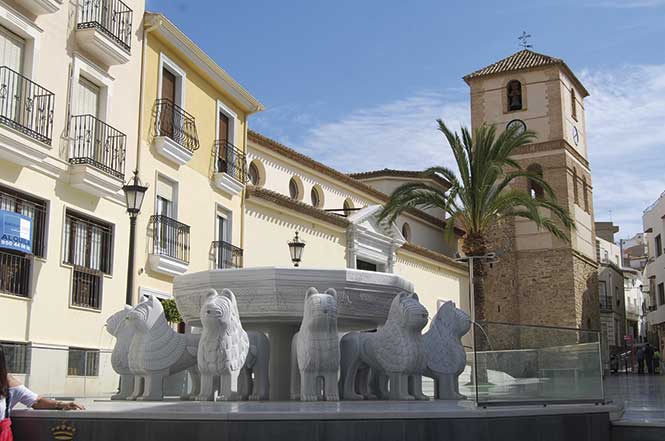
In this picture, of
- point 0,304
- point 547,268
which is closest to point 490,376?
point 0,304

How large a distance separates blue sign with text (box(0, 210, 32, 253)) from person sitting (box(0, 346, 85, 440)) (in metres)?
7.95

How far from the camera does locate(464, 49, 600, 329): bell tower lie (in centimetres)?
4144

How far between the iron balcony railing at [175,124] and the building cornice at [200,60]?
1.55 meters

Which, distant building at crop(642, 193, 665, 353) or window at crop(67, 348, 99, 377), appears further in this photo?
distant building at crop(642, 193, 665, 353)

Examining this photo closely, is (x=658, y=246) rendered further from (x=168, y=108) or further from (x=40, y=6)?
(x=40, y=6)

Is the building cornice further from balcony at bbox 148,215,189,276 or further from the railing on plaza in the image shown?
the railing on plaza

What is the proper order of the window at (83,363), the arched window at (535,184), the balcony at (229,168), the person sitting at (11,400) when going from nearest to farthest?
the person sitting at (11,400) → the window at (83,363) → the balcony at (229,168) → the arched window at (535,184)

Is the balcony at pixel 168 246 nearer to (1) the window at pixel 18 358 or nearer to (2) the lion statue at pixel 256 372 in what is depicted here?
(1) the window at pixel 18 358

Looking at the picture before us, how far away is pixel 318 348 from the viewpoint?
855 cm

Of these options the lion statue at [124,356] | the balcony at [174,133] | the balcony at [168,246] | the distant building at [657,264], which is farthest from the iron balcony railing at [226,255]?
the distant building at [657,264]

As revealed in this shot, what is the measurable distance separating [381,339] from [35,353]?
160 inches

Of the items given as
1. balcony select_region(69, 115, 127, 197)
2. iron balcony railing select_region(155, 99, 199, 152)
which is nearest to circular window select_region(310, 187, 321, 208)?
iron balcony railing select_region(155, 99, 199, 152)

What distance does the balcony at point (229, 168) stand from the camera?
879 inches

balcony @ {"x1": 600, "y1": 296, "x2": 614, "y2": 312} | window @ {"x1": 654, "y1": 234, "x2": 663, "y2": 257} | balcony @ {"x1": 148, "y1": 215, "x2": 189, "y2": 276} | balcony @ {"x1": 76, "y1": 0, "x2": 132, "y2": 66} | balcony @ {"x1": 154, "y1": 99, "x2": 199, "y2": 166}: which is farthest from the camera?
balcony @ {"x1": 600, "y1": 296, "x2": 614, "y2": 312}
